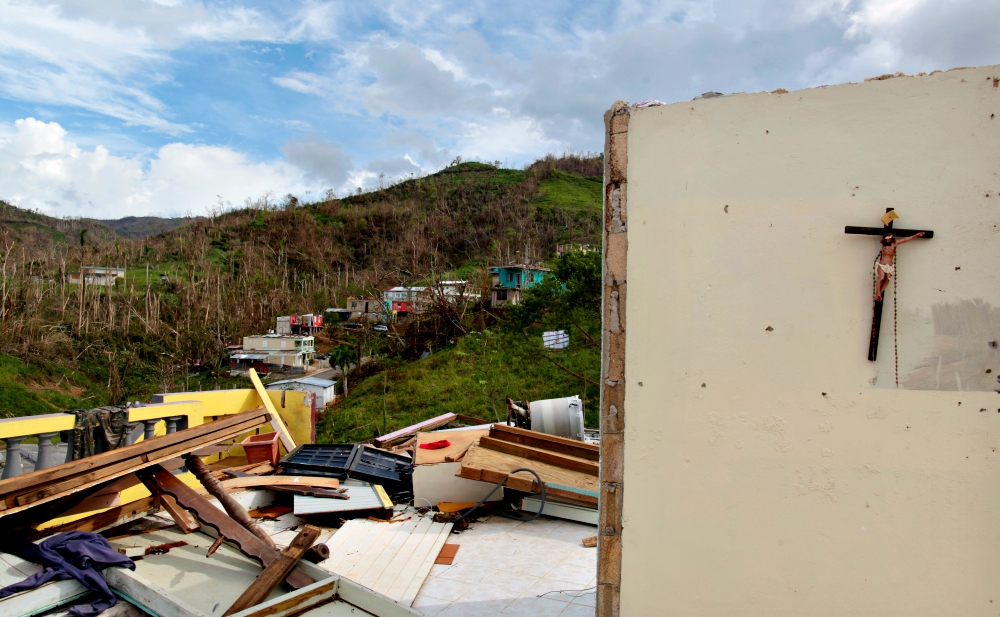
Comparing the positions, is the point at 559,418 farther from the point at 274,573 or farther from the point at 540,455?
the point at 274,573

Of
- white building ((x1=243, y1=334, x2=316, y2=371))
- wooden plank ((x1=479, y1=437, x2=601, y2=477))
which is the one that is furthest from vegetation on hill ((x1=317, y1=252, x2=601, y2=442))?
wooden plank ((x1=479, y1=437, x2=601, y2=477))

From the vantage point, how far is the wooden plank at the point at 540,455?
6.39 m

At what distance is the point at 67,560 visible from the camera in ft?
14.2

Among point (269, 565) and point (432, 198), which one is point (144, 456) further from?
point (432, 198)

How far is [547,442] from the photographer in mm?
7059

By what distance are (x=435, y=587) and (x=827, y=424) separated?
3.18 metres

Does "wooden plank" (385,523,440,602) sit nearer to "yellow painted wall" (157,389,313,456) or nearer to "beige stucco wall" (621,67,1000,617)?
"beige stucco wall" (621,67,1000,617)

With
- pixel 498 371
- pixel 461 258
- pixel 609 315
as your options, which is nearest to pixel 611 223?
pixel 609 315

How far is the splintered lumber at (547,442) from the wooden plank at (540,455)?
25 cm

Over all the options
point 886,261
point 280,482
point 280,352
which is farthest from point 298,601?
point 280,352

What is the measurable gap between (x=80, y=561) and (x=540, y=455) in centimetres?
418

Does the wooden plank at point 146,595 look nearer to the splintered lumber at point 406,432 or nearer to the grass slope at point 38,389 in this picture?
the splintered lumber at point 406,432

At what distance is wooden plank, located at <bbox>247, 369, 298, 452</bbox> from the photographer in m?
8.30

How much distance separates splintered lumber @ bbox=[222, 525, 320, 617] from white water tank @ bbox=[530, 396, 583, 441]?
13.3 feet
